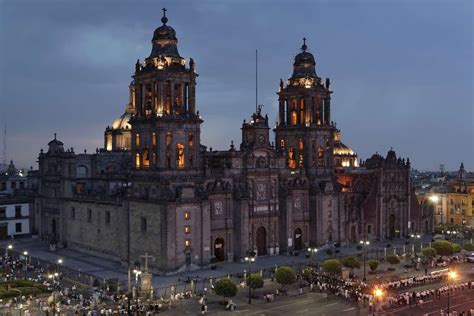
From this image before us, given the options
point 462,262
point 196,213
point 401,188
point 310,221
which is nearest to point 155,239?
point 196,213

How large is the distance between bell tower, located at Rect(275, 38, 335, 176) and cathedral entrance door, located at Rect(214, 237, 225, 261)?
20.7 metres

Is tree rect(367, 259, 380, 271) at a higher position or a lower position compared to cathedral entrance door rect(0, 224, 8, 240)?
lower

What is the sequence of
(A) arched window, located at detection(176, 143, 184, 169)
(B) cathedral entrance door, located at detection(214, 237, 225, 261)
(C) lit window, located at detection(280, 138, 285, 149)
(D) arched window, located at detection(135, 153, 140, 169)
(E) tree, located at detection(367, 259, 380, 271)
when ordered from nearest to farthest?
(E) tree, located at detection(367, 259, 380, 271) → (A) arched window, located at detection(176, 143, 184, 169) → (D) arched window, located at detection(135, 153, 140, 169) → (B) cathedral entrance door, located at detection(214, 237, 225, 261) → (C) lit window, located at detection(280, 138, 285, 149)

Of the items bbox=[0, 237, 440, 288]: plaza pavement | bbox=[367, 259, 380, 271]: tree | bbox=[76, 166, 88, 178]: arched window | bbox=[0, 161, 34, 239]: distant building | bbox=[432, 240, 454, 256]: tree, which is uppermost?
bbox=[76, 166, 88, 178]: arched window

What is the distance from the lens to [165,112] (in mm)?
79750

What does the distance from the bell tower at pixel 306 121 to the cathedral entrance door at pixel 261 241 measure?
44.6ft

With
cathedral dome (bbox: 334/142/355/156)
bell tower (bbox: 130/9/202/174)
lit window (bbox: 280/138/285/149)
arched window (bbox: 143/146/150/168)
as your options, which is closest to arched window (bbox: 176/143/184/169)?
bell tower (bbox: 130/9/202/174)

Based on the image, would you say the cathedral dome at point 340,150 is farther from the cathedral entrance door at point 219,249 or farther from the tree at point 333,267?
the tree at point 333,267

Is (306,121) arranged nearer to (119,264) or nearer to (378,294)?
(119,264)

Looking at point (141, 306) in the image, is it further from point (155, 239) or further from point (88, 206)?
point (88, 206)

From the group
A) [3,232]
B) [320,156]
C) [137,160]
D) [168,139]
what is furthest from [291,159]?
[3,232]

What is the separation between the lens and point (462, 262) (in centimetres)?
→ 8862

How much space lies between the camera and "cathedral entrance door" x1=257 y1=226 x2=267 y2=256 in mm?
91625

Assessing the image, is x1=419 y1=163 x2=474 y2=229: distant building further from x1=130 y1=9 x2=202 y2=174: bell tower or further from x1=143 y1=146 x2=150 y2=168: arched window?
x1=143 y1=146 x2=150 y2=168: arched window
